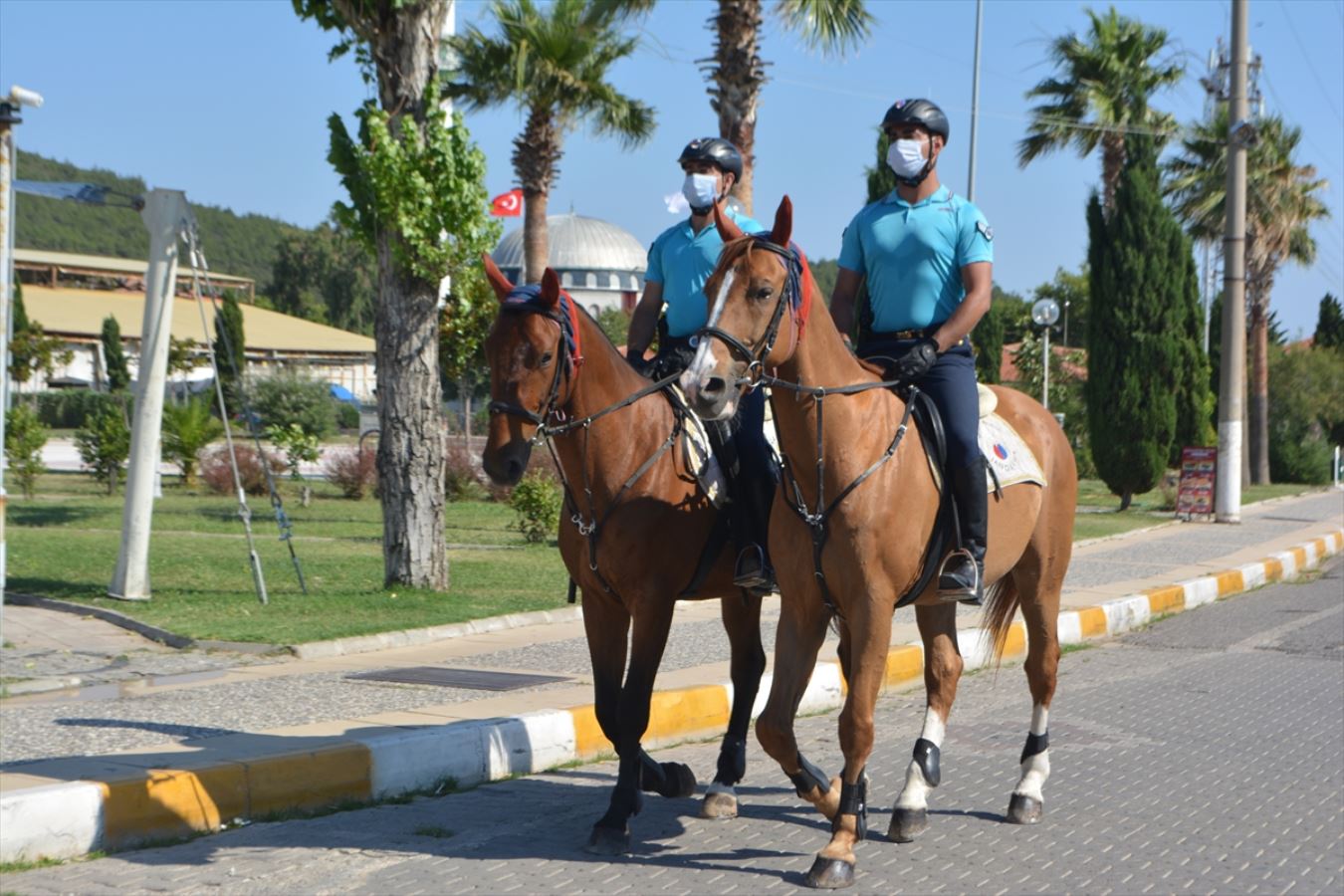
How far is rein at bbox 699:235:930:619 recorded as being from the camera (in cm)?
507

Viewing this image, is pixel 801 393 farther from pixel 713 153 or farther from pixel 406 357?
pixel 406 357

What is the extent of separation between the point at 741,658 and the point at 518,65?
22.5 m

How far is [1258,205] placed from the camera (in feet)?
127

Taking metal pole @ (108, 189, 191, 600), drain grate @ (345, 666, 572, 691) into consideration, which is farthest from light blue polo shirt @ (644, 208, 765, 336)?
metal pole @ (108, 189, 191, 600)

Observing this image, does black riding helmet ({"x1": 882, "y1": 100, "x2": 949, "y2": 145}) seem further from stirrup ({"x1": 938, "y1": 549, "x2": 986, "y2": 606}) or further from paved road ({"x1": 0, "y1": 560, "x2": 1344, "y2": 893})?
paved road ({"x1": 0, "y1": 560, "x2": 1344, "y2": 893})

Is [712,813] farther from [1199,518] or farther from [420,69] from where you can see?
[1199,518]

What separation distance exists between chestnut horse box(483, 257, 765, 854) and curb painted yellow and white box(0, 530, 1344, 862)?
1281mm

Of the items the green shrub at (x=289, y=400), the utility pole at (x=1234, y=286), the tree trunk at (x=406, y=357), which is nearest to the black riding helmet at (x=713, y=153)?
the tree trunk at (x=406, y=357)

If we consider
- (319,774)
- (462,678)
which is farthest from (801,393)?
(462,678)

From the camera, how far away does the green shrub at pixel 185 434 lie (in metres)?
25.4

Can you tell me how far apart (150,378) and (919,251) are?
8587mm

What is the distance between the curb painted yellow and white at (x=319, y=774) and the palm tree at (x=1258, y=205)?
32.9 meters

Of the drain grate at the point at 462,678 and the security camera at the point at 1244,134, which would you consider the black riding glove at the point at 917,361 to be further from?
the security camera at the point at 1244,134

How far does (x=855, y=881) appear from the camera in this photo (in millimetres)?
5508
